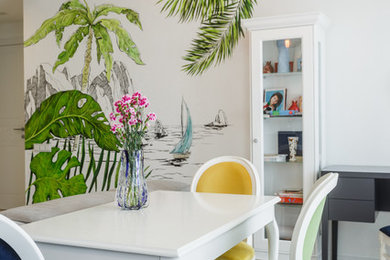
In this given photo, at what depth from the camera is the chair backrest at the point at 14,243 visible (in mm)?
1233

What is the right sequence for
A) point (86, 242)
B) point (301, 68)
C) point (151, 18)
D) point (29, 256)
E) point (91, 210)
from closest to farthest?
1. point (29, 256)
2. point (86, 242)
3. point (91, 210)
4. point (301, 68)
5. point (151, 18)

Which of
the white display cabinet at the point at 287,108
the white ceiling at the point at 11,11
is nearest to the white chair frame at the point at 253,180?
the white display cabinet at the point at 287,108

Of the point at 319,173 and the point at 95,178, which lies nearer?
the point at 319,173

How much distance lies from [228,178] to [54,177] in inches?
116

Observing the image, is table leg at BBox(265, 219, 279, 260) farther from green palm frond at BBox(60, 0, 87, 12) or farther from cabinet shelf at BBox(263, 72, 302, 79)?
green palm frond at BBox(60, 0, 87, 12)

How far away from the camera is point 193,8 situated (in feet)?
14.9

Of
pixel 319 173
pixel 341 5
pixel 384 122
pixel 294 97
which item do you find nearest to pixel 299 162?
pixel 319 173

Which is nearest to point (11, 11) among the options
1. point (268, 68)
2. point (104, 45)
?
point (104, 45)

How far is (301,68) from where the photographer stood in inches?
148

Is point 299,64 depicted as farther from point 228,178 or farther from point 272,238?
point 272,238

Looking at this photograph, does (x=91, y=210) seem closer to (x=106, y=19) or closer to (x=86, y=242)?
(x=86, y=242)

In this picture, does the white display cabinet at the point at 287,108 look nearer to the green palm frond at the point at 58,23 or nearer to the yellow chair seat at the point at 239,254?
the yellow chair seat at the point at 239,254

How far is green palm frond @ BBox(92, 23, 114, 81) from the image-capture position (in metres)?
4.96

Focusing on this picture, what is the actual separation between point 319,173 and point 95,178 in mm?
2371
